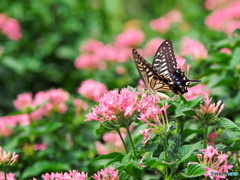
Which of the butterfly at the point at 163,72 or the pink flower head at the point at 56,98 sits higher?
the pink flower head at the point at 56,98

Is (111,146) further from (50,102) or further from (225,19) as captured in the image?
(225,19)

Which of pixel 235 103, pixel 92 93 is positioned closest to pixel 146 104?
pixel 235 103

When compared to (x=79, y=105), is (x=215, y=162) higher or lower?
lower

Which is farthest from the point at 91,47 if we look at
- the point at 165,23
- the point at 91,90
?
the point at 91,90

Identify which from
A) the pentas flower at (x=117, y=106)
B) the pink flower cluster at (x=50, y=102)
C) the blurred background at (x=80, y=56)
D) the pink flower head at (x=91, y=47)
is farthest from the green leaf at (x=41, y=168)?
the pink flower head at (x=91, y=47)

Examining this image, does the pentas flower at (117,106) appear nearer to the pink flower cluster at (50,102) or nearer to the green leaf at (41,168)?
the green leaf at (41,168)

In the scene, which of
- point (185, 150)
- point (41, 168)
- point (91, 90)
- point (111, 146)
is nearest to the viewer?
point (185, 150)

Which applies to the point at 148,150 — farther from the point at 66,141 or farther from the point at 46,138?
the point at 46,138
